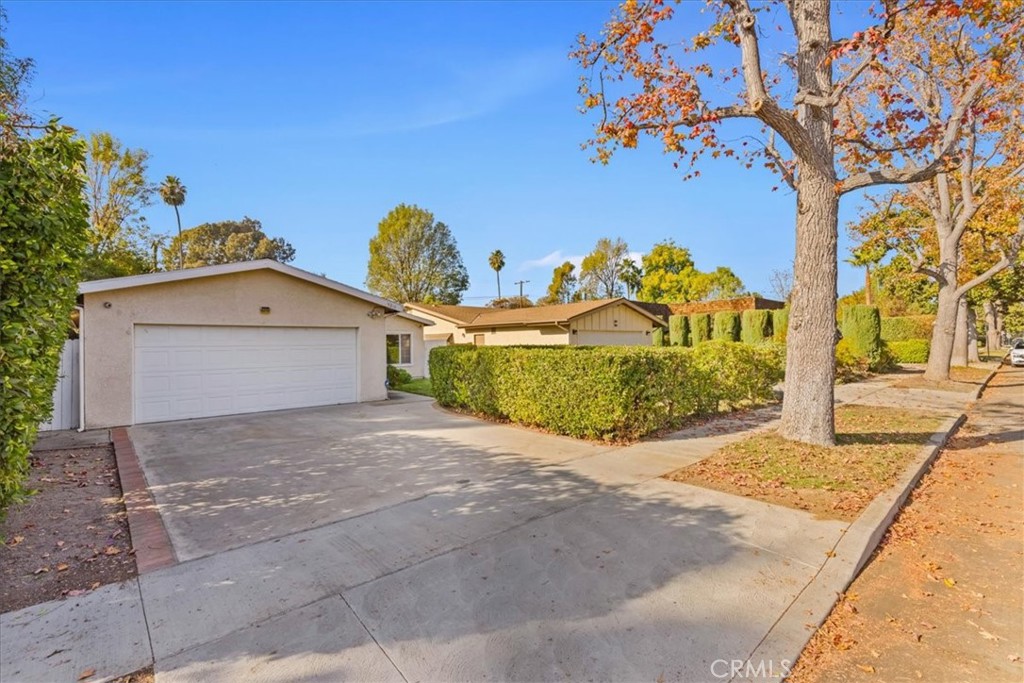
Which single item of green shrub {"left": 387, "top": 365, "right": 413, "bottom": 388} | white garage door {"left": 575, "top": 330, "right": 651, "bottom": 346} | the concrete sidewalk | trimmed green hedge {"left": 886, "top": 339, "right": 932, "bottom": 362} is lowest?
the concrete sidewalk

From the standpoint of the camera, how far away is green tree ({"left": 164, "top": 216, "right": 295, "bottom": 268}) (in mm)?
37438

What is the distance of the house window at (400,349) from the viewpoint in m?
19.7

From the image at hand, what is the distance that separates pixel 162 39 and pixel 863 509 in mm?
12414

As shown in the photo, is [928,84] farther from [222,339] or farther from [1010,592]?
[222,339]

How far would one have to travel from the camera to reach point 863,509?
445cm

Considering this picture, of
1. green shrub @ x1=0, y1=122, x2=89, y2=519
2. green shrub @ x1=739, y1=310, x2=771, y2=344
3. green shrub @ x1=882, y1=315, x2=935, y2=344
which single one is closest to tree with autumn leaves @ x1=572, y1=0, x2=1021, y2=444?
green shrub @ x1=0, y1=122, x2=89, y2=519

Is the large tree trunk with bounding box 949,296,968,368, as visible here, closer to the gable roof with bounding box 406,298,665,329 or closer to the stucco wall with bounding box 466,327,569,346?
the gable roof with bounding box 406,298,665,329

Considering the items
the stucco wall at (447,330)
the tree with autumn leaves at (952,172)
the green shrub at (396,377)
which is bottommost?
the green shrub at (396,377)

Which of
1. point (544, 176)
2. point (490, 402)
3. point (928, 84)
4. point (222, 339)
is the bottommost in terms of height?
point (490, 402)

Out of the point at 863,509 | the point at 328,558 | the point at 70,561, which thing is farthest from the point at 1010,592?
the point at 70,561

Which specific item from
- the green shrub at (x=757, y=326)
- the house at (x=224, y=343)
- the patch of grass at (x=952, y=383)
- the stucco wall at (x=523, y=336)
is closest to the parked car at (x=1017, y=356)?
the patch of grass at (x=952, y=383)

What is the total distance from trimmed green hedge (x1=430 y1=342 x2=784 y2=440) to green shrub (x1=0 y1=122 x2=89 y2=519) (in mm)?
6272

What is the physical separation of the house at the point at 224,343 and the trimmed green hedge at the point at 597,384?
2.64 metres

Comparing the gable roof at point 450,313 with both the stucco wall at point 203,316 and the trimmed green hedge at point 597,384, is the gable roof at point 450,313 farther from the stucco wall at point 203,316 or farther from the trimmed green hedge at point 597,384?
the trimmed green hedge at point 597,384
